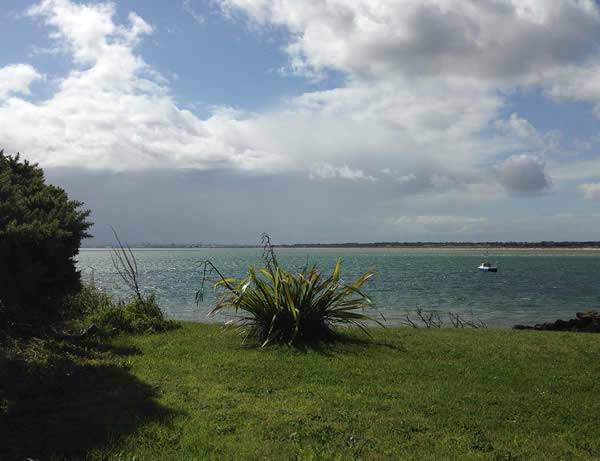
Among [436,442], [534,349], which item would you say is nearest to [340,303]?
[534,349]

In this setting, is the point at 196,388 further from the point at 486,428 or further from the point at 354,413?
the point at 486,428

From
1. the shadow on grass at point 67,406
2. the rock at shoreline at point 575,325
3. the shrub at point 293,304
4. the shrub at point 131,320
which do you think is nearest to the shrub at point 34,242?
the shadow on grass at point 67,406

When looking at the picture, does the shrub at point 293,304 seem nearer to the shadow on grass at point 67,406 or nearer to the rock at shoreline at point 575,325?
the shadow on grass at point 67,406

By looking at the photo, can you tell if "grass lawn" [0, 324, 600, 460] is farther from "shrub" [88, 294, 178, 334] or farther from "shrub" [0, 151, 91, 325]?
"shrub" [88, 294, 178, 334]

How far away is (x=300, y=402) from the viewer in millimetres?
6438

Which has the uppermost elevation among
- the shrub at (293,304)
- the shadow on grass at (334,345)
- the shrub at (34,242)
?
the shrub at (34,242)

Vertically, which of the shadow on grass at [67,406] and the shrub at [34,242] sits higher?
the shrub at [34,242]

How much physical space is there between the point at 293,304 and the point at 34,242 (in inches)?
201

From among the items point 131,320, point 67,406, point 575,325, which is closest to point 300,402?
point 67,406

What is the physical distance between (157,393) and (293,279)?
4.40m

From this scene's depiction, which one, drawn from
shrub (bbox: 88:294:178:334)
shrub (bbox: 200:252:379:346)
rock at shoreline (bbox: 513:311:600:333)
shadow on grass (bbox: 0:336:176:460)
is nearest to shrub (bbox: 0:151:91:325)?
shadow on grass (bbox: 0:336:176:460)

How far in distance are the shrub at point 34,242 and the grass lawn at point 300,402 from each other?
91 centimetres

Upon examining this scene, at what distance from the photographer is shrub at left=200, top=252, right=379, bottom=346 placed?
1032 centimetres

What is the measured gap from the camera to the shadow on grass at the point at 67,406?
501 cm
